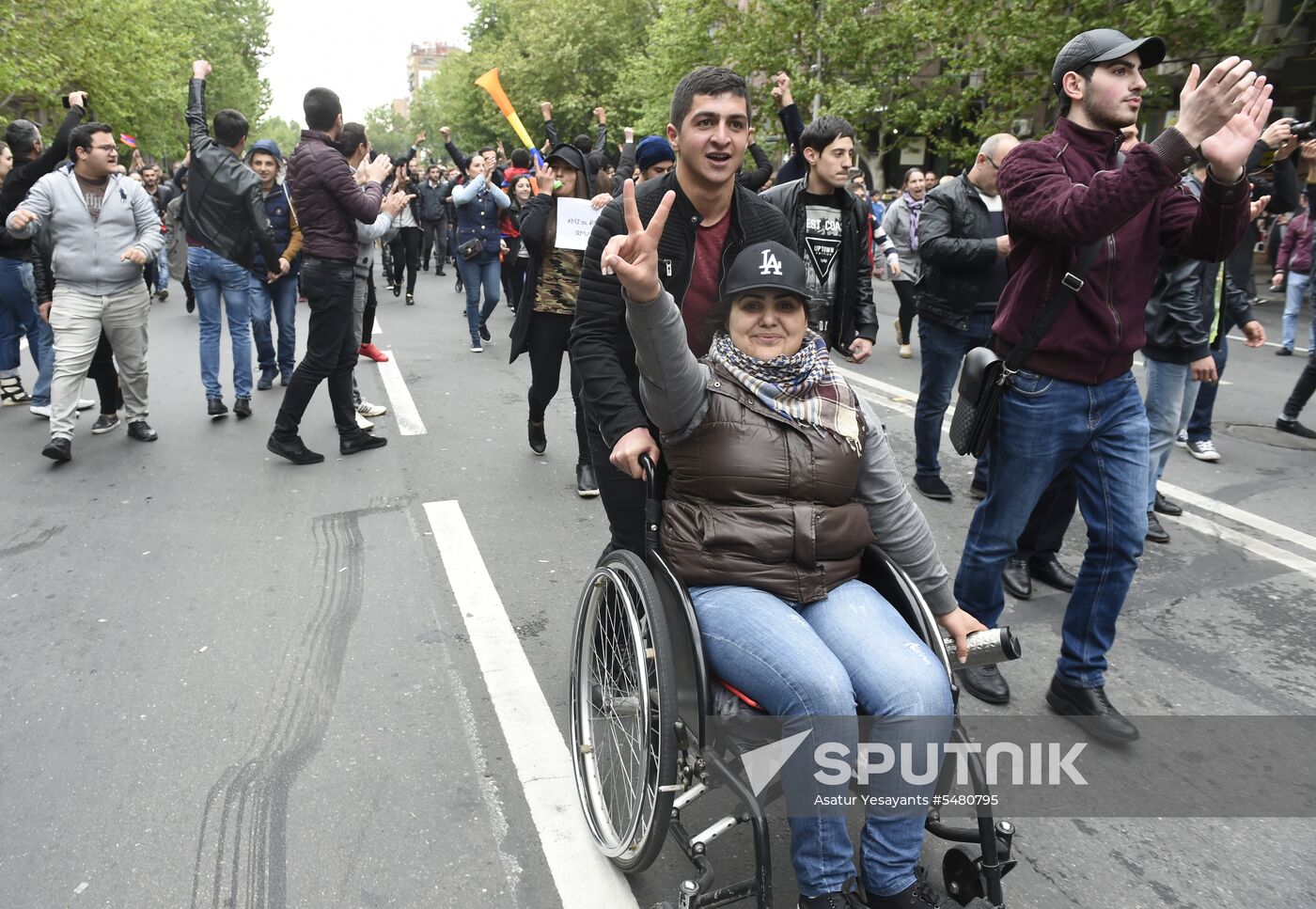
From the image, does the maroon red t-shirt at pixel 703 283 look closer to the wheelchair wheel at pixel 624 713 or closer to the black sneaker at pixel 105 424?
the wheelchair wheel at pixel 624 713

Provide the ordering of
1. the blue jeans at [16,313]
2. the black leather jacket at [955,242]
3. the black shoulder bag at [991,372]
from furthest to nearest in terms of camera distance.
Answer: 1. the blue jeans at [16,313]
2. the black leather jacket at [955,242]
3. the black shoulder bag at [991,372]

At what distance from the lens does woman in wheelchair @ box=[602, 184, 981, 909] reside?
2158mm

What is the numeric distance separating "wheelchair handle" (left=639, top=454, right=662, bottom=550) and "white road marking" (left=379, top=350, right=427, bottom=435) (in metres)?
4.88

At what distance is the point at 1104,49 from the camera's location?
297cm

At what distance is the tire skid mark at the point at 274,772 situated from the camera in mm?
2549

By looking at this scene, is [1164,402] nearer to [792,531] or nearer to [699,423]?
[792,531]

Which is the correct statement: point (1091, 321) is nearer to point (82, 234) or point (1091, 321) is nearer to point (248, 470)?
point (248, 470)

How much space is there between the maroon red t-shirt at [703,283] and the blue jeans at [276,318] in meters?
6.17

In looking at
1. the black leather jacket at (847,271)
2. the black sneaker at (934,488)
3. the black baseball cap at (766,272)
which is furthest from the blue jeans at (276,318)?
the black baseball cap at (766,272)

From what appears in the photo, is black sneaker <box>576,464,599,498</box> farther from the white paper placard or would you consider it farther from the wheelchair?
the wheelchair

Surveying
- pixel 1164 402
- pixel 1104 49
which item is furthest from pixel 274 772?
pixel 1164 402

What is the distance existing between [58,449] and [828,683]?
5764 millimetres

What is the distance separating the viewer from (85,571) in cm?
463

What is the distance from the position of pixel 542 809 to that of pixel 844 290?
3.17 metres
